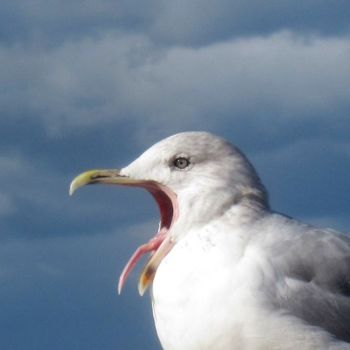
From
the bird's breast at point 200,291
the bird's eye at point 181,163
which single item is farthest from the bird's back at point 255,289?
the bird's eye at point 181,163

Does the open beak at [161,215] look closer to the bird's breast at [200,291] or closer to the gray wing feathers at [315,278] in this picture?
the bird's breast at [200,291]

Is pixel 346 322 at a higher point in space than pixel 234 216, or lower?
lower

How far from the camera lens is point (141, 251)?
933 cm

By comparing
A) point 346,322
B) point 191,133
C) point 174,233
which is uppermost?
point 191,133

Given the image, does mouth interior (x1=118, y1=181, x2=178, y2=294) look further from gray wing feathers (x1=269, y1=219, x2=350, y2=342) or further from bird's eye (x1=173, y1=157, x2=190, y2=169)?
gray wing feathers (x1=269, y1=219, x2=350, y2=342)

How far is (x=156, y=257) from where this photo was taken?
9141mm

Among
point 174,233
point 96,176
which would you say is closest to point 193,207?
point 174,233

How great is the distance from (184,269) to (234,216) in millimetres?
442

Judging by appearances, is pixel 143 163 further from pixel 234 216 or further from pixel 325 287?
pixel 325 287

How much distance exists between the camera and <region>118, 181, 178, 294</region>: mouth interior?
921 cm

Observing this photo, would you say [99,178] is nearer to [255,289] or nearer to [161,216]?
[161,216]

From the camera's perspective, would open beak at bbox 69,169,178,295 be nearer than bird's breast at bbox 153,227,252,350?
No

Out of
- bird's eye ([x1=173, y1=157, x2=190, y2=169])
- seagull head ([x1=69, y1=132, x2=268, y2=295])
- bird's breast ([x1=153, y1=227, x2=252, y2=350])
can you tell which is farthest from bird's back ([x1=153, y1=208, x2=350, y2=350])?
bird's eye ([x1=173, y1=157, x2=190, y2=169])

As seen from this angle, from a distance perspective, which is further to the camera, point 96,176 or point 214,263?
point 96,176
